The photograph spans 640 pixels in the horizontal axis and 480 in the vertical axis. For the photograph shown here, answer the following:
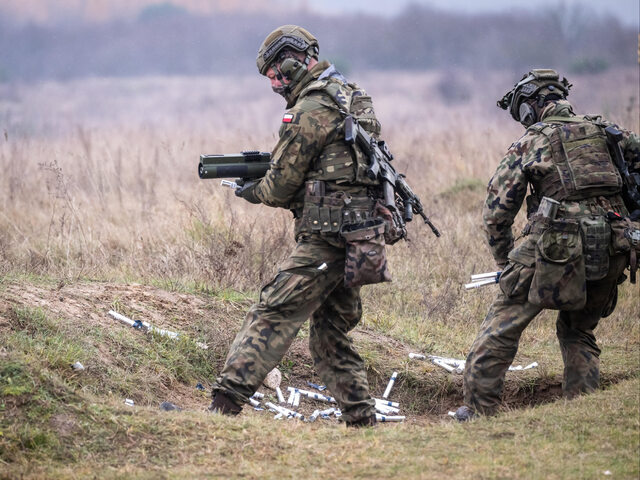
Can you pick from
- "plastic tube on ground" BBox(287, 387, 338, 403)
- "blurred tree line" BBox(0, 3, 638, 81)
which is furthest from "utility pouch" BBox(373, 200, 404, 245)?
"blurred tree line" BBox(0, 3, 638, 81)

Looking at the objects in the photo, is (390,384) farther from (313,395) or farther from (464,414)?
(464,414)

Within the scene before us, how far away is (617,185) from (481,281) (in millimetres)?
1028

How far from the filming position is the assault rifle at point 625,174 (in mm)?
4938

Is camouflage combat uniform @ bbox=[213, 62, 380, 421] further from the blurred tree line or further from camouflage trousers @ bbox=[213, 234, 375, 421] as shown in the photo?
the blurred tree line

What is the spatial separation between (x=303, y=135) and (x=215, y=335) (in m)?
2.04

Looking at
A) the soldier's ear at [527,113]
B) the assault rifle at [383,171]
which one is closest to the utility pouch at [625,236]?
the soldier's ear at [527,113]

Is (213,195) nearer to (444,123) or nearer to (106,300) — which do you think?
Answer: (106,300)

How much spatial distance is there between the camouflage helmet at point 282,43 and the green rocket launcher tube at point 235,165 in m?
0.53

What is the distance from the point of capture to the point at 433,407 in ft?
20.0

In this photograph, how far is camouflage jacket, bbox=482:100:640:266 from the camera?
493cm

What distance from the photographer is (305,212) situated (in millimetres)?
4699

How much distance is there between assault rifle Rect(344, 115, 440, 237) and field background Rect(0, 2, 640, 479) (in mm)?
1284

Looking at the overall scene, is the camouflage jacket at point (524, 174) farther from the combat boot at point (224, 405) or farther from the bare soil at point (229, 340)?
the combat boot at point (224, 405)

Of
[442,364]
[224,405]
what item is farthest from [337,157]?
[442,364]
